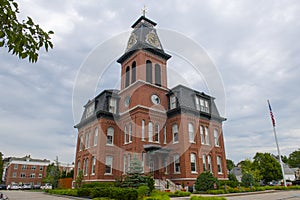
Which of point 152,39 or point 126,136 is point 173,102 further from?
point 152,39

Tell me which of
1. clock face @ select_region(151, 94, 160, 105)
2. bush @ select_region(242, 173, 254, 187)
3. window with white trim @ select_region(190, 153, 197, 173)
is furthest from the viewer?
clock face @ select_region(151, 94, 160, 105)

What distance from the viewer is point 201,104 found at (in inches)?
1105

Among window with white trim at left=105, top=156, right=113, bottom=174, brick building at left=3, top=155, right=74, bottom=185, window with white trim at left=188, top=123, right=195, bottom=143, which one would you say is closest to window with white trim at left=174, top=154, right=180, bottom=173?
window with white trim at left=188, top=123, right=195, bottom=143

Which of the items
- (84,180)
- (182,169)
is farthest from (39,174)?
(182,169)

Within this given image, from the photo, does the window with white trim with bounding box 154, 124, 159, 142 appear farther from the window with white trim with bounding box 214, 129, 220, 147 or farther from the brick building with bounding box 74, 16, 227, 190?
the window with white trim with bounding box 214, 129, 220, 147

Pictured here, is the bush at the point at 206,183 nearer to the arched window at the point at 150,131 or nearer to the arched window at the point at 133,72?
the arched window at the point at 150,131

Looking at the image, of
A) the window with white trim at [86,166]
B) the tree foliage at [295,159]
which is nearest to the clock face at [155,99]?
the window with white trim at [86,166]

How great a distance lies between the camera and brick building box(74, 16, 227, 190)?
936 inches

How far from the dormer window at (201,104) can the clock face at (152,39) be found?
29.8 ft

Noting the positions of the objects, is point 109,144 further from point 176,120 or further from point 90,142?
point 176,120

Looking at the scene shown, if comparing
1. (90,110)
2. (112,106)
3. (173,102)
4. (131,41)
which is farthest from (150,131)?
(131,41)

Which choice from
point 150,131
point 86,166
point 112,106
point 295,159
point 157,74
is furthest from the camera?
point 295,159

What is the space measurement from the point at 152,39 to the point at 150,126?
1222cm

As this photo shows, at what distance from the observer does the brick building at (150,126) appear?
78.0ft
